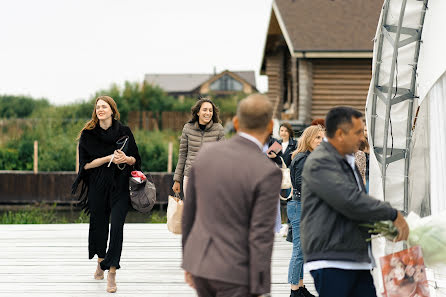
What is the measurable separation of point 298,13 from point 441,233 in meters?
18.2

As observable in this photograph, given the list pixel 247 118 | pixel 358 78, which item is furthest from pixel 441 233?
pixel 358 78

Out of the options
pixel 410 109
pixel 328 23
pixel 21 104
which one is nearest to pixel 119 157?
pixel 410 109

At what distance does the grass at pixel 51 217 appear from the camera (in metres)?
14.1

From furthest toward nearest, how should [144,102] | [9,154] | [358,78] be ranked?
[144,102]
[9,154]
[358,78]

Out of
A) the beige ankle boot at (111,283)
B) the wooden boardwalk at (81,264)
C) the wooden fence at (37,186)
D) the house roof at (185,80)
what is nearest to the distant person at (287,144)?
the wooden boardwalk at (81,264)

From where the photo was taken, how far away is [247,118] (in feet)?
11.3

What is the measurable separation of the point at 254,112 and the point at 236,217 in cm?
53

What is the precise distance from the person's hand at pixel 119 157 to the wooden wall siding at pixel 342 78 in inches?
605

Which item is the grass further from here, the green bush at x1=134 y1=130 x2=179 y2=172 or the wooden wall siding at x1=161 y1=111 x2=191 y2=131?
the wooden wall siding at x1=161 y1=111 x2=191 y2=131

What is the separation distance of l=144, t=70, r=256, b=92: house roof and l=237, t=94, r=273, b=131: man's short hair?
90.5 metres

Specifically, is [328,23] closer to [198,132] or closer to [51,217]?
[51,217]

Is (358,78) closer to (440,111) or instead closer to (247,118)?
(440,111)

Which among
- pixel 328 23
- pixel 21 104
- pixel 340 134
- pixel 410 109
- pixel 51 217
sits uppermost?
pixel 328 23

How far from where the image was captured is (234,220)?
330 cm
